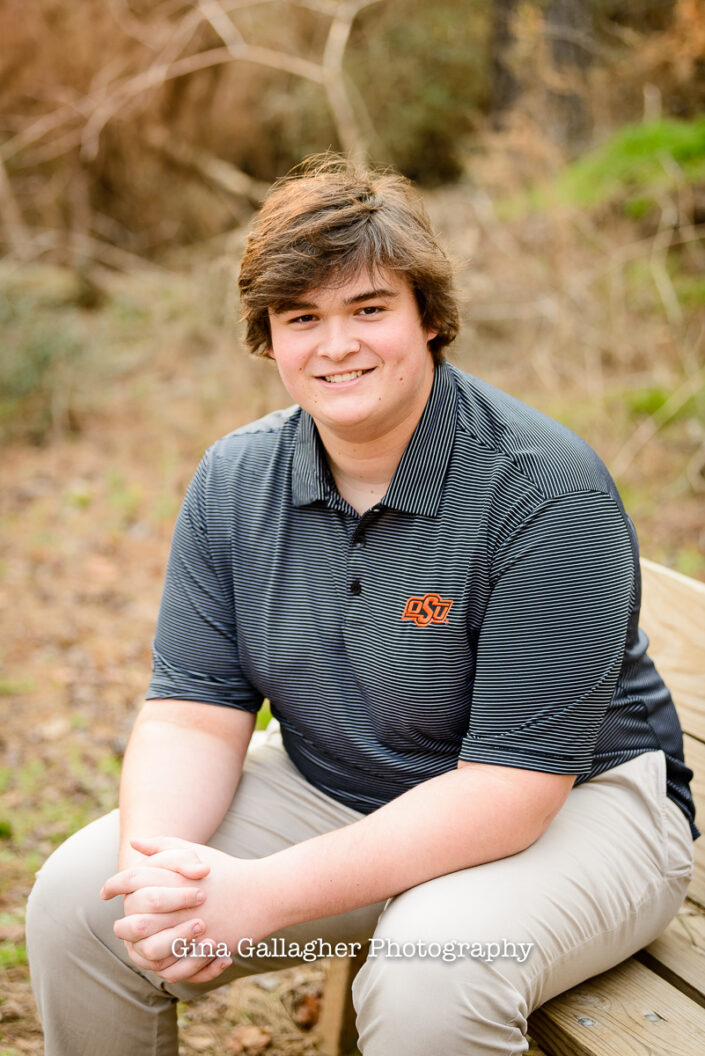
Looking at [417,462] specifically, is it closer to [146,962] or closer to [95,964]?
[146,962]

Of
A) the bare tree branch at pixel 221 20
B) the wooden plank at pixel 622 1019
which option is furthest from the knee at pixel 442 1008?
the bare tree branch at pixel 221 20

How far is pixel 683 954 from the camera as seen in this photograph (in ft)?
5.86

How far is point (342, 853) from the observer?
162 centimetres

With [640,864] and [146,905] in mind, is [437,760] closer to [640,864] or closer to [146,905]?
[640,864]

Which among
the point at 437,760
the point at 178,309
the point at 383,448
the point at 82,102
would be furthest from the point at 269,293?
the point at 82,102

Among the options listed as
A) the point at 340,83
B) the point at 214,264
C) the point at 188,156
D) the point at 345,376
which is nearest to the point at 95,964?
the point at 345,376

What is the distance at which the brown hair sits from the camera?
5.69 feet

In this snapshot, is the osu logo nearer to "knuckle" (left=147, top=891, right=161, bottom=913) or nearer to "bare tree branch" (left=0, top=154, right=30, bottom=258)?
"knuckle" (left=147, top=891, right=161, bottom=913)

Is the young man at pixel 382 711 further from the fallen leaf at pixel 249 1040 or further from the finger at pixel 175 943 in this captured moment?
the fallen leaf at pixel 249 1040

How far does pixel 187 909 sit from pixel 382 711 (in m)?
0.48

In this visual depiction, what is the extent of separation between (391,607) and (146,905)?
653 mm

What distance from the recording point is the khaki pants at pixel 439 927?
1.48 metres

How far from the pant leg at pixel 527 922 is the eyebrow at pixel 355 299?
99 centimetres

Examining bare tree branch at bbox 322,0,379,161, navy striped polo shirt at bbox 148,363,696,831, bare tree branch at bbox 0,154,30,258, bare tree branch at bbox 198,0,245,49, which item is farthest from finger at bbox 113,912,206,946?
bare tree branch at bbox 0,154,30,258
